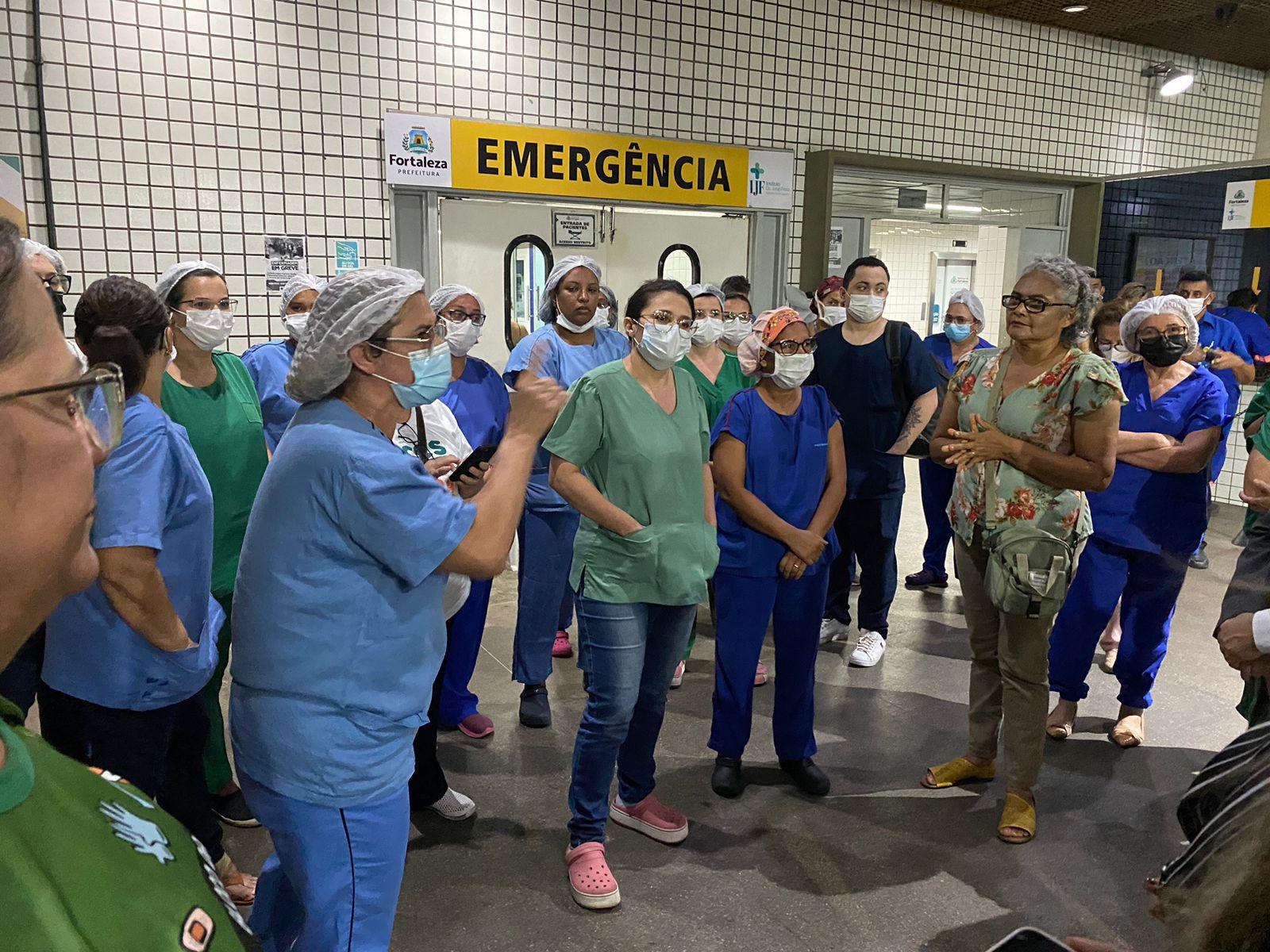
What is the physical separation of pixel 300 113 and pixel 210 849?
3.74 meters

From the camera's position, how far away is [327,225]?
15.4 feet

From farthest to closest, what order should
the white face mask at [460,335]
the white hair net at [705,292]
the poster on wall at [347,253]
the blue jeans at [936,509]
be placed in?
1. the blue jeans at [936,509]
2. the poster on wall at [347,253]
3. the white hair net at [705,292]
4. the white face mask at [460,335]

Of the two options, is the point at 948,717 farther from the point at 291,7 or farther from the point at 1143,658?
the point at 291,7

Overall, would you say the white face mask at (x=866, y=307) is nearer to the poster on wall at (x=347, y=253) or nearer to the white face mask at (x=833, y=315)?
the white face mask at (x=833, y=315)

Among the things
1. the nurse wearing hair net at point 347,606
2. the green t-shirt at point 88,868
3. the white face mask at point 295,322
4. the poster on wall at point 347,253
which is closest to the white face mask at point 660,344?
the nurse wearing hair net at point 347,606

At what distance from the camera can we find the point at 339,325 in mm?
1514

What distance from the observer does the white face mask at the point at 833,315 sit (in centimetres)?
434

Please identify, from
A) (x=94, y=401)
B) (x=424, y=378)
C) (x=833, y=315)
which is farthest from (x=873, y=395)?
(x=94, y=401)

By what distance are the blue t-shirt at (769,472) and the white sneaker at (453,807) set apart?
1.11 m

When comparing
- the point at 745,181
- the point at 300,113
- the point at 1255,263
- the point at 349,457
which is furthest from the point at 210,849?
the point at 1255,263

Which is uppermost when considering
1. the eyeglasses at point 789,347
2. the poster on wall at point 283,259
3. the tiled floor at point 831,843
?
the poster on wall at point 283,259

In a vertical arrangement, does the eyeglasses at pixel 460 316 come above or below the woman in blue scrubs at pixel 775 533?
above

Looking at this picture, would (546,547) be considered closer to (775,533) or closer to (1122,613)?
(775,533)

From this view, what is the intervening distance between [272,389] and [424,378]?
197cm
